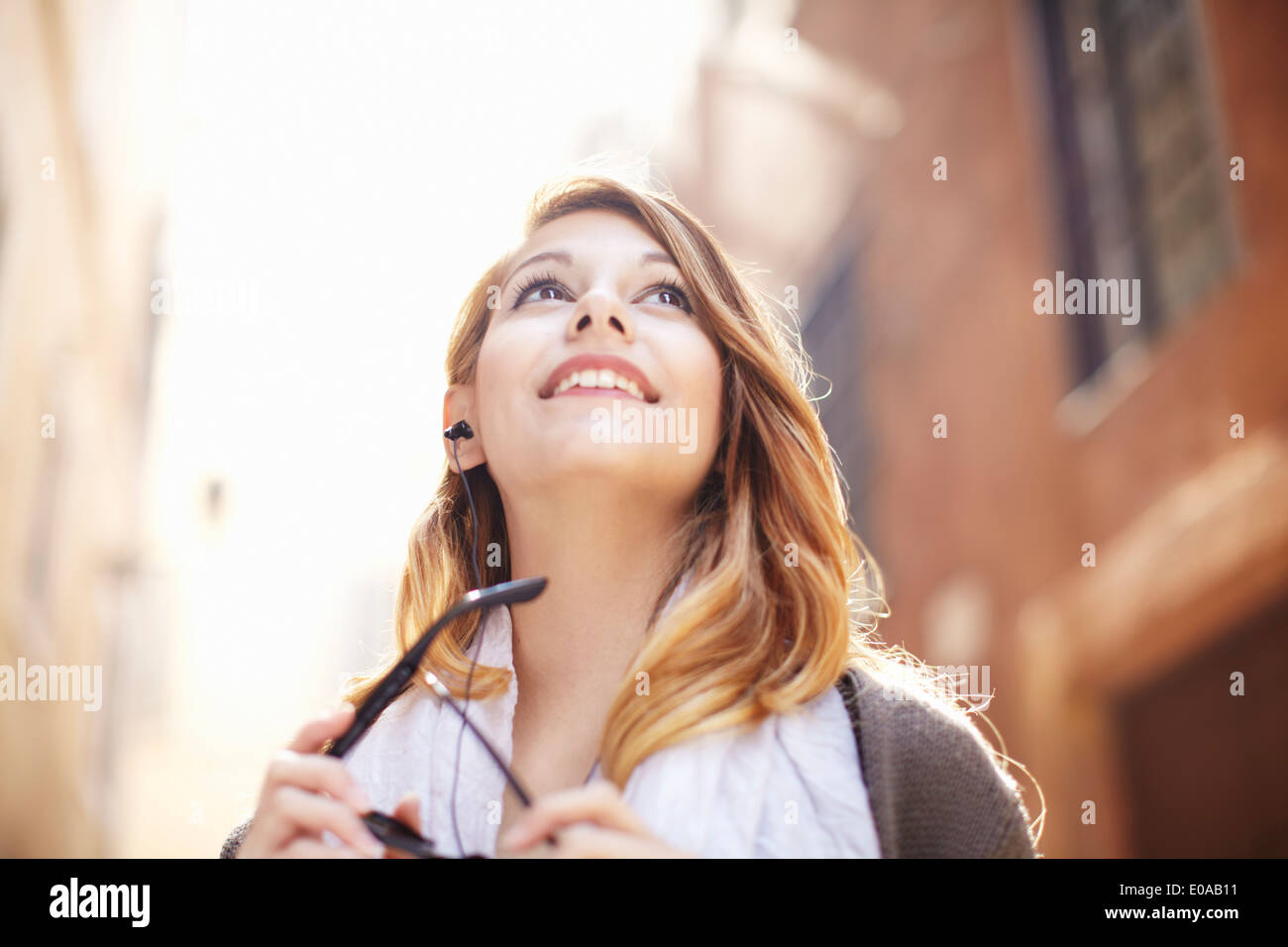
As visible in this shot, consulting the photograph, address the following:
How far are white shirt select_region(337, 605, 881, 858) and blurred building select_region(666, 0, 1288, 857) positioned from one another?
1.60m

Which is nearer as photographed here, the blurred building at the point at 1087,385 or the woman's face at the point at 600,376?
the woman's face at the point at 600,376

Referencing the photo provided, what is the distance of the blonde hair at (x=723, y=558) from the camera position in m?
1.42

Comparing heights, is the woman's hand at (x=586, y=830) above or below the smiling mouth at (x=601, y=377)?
below

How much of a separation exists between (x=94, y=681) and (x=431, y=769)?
28.8ft

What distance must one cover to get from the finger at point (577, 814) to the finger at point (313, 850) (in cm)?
16

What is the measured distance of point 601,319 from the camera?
5.26ft

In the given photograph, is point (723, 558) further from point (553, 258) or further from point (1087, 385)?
point (1087, 385)

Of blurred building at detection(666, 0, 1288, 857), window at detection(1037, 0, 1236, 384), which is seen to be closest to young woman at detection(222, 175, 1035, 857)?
blurred building at detection(666, 0, 1288, 857)

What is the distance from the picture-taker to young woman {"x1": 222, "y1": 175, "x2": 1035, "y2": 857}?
131 cm

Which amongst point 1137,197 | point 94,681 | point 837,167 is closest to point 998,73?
point 1137,197

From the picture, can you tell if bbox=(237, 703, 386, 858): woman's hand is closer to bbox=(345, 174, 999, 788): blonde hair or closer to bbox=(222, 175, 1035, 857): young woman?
bbox=(222, 175, 1035, 857): young woman

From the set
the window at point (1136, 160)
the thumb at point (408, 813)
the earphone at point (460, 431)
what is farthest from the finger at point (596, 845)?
the window at point (1136, 160)

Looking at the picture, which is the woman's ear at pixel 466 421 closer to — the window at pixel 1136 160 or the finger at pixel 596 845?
the finger at pixel 596 845
